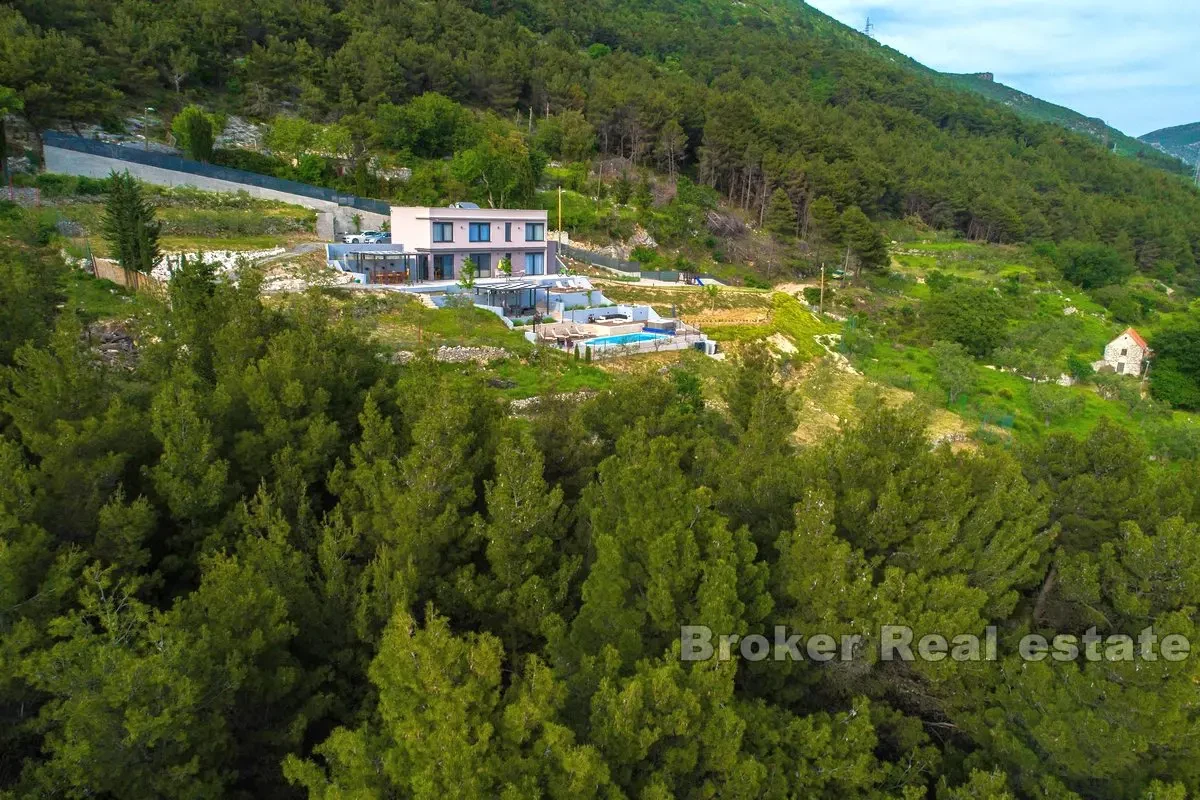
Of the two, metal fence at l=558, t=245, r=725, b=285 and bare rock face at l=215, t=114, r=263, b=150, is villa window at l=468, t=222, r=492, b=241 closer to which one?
metal fence at l=558, t=245, r=725, b=285

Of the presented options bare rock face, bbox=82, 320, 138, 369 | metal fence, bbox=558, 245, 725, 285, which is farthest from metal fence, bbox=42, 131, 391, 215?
bare rock face, bbox=82, 320, 138, 369

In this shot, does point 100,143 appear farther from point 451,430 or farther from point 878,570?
point 878,570

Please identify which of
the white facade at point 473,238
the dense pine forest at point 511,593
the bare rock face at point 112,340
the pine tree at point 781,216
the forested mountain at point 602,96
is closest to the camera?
the dense pine forest at point 511,593

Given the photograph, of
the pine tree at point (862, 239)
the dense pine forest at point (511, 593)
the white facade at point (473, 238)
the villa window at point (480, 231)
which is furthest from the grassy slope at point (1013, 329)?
the villa window at point (480, 231)

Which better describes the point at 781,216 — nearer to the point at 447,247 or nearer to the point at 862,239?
the point at 862,239

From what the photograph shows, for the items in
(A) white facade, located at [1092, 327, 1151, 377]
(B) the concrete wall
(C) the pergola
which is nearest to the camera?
(C) the pergola

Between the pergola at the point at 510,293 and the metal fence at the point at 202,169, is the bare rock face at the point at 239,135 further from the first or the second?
the pergola at the point at 510,293
